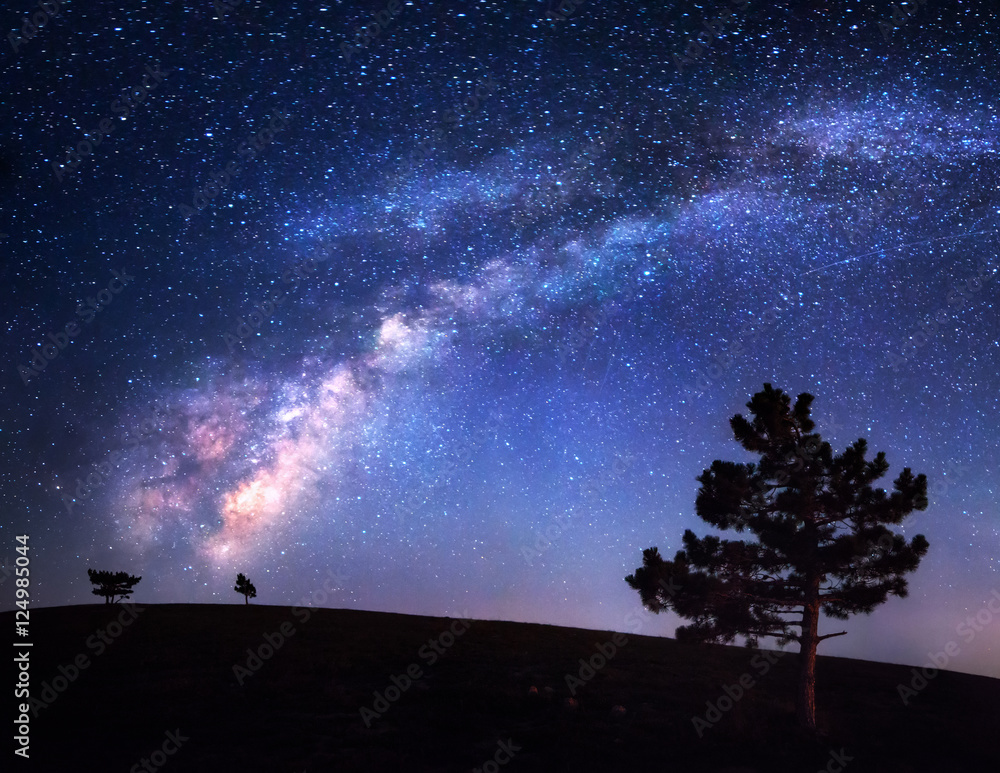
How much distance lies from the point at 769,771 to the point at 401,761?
9.61m

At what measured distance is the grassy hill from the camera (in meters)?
16.1

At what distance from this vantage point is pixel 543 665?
88.8ft

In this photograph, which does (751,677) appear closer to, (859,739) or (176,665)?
(859,739)

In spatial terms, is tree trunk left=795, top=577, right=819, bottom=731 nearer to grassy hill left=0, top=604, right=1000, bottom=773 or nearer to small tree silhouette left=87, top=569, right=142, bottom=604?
grassy hill left=0, top=604, right=1000, bottom=773

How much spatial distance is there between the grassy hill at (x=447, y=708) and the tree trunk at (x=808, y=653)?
71cm

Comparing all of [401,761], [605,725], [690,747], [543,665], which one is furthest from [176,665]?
[690,747]

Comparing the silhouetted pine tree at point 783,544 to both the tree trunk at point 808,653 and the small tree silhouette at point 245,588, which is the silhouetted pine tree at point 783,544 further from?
the small tree silhouette at point 245,588

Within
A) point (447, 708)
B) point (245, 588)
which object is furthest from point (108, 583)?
point (447, 708)

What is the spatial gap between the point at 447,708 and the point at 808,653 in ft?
38.6

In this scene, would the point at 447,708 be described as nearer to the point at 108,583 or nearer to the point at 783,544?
the point at 783,544

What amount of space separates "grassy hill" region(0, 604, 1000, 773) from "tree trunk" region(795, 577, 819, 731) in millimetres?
712

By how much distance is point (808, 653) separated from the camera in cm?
1920

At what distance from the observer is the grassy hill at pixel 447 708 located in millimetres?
16062

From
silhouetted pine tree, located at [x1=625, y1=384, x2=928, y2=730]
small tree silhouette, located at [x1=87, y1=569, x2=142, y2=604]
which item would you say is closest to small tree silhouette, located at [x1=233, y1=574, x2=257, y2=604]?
small tree silhouette, located at [x1=87, y1=569, x2=142, y2=604]
